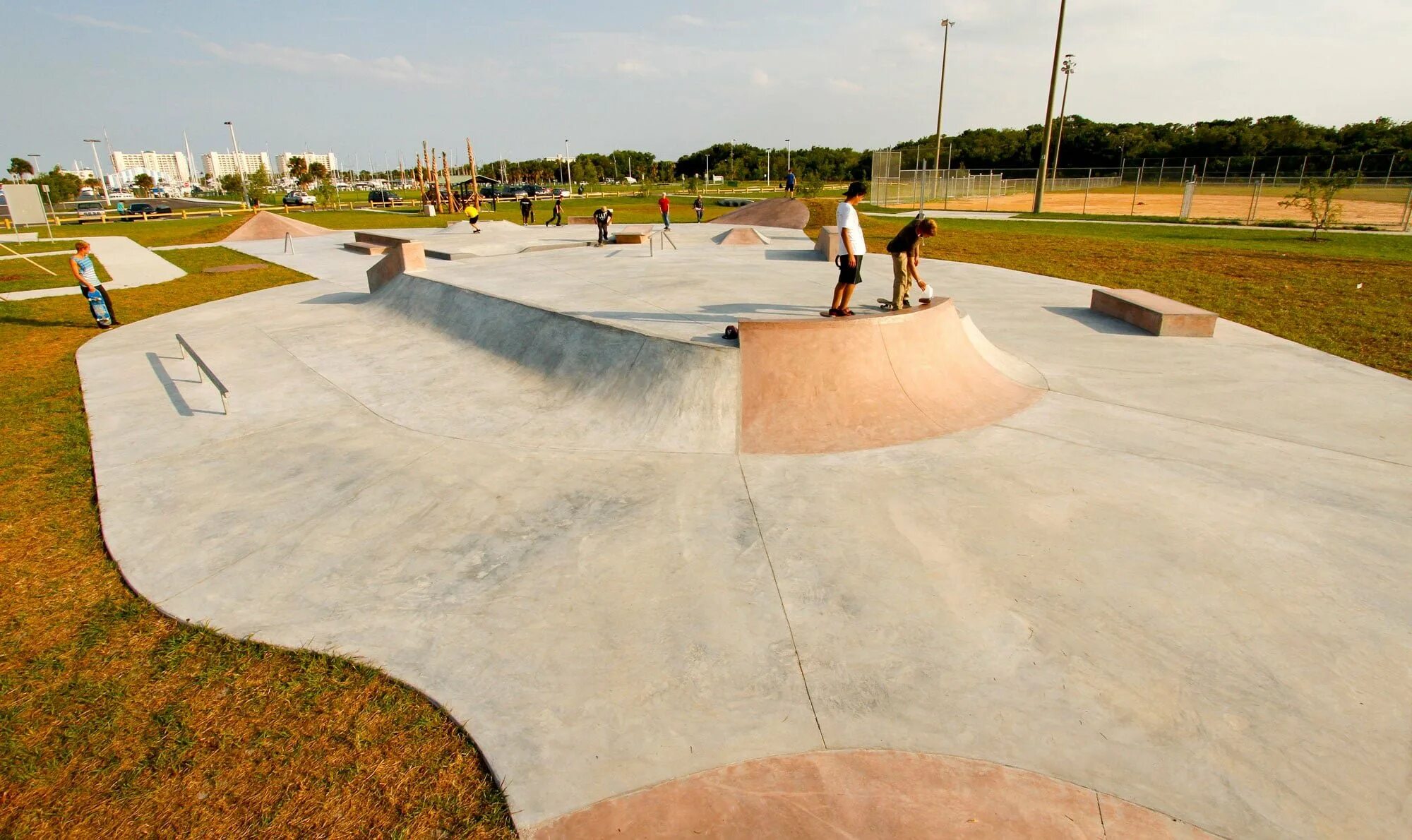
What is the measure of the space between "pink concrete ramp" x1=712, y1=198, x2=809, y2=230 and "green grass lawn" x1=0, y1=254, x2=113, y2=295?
22491 mm

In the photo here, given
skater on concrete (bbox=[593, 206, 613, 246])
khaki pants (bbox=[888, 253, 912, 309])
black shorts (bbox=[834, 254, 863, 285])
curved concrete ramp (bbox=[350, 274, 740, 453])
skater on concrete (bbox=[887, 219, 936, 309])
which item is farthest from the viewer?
skater on concrete (bbox=[593, 206, 613, 246])

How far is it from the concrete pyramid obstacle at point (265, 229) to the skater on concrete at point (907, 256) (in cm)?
3209

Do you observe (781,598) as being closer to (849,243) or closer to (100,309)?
(849,243)

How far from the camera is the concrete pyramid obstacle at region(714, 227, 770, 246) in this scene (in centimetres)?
2022

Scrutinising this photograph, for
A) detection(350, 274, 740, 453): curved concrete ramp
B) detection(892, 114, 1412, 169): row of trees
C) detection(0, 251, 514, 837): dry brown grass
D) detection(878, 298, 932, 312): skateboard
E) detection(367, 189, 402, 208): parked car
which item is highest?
detection(892, 114, 1412, 169): row of trees

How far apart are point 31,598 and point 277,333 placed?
820 cm

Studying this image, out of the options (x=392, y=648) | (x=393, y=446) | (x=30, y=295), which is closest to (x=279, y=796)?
(x=392, y=648)

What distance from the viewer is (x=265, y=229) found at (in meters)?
31.5

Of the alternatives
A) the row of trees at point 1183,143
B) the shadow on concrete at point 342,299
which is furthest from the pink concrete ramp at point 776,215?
the row of trees at point 1183,143

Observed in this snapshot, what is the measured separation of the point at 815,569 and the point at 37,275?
2674 centimetres

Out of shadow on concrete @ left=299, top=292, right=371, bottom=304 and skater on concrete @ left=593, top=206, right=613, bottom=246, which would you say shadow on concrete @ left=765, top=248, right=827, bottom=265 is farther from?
shadow on concrete @ left=299, top=292, right=371, bottom=304

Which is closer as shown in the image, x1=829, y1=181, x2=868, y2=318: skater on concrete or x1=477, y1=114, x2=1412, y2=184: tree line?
x1=829, y1=181, x2=868, y2=318: skater on concrete

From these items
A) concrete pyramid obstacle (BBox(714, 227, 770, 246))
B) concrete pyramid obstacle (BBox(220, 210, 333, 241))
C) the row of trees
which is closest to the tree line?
the row of trees

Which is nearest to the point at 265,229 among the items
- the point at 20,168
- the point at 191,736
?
the point at 191,736
